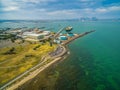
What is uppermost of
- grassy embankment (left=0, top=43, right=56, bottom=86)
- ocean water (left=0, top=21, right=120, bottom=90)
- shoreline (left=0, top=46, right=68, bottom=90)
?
grassy embankment (left=0, top=43, right=56, bottom=86)

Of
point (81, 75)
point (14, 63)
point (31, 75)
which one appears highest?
point (14, 63)

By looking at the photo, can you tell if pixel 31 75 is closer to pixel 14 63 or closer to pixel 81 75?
pixel 14 63

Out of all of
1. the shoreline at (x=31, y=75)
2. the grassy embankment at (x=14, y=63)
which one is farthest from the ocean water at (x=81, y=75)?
the grassy embankment at (x=14, y=63)

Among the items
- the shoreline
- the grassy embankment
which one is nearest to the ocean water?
→ the shoreline

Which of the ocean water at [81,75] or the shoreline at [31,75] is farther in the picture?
the ocean water at [81,75]

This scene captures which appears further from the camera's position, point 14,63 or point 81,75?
point 14,63

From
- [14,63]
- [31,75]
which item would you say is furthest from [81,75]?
[14,63]

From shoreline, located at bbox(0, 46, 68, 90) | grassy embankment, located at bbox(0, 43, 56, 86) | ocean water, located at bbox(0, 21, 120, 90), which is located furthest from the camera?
grassy embankment, located at bbox(0, 43, 56, 86)

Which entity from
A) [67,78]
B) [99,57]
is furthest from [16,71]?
[99,57]

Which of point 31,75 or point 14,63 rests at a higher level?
point 14,63

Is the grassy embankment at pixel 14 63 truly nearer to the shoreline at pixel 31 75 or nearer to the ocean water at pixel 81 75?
A: the shoreline at pixel 31 75

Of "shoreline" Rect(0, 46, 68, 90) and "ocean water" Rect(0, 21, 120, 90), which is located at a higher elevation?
"shoreline" Rect(0, 46, 68, 90)

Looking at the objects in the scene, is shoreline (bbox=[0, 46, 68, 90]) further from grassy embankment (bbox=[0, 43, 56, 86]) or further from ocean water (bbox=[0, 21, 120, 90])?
grassy embankment (bbox=[0, 43, 56, 86])
